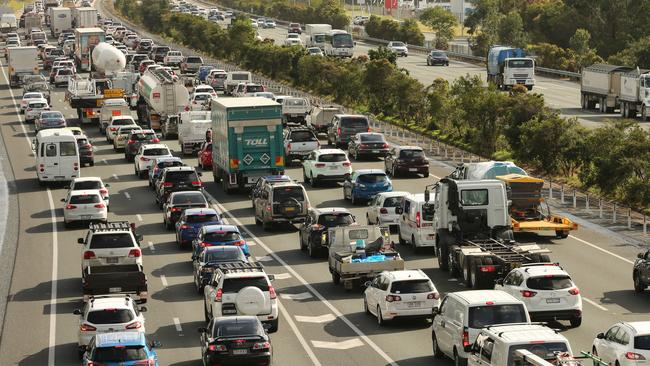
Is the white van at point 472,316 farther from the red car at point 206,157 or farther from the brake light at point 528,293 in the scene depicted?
the red car at point 206,157

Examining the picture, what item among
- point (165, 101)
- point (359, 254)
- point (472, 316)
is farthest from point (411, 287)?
point (165, 101)

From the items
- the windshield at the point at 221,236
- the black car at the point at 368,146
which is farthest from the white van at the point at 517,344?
the black car at the point at 368,146

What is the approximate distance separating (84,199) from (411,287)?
2110cm

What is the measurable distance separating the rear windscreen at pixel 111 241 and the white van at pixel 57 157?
23280mm

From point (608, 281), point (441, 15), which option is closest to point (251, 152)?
point (608, 281)

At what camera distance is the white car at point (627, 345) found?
90.2 feet

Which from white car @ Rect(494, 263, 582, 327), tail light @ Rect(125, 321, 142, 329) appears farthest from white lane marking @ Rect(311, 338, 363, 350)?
tail light @ Rect(125, 321, 142, 329)

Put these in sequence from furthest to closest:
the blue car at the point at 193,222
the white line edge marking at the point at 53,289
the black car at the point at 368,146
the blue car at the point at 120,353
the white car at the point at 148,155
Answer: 1. the black car at the point at 368,146
2. the white car at the point at 148,155
3. the blue car at the point at 193,222
4. the white line edge marking at the point at 53,289
5. the blue car at the point at 120,353

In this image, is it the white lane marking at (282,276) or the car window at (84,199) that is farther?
the car window at (84,199)

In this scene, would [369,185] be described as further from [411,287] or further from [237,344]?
[237,344]

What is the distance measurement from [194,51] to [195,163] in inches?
3395

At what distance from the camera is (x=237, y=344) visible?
98.1ft

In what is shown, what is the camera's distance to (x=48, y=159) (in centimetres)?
6347

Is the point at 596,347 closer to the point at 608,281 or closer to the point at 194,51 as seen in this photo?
the point at 608,281
